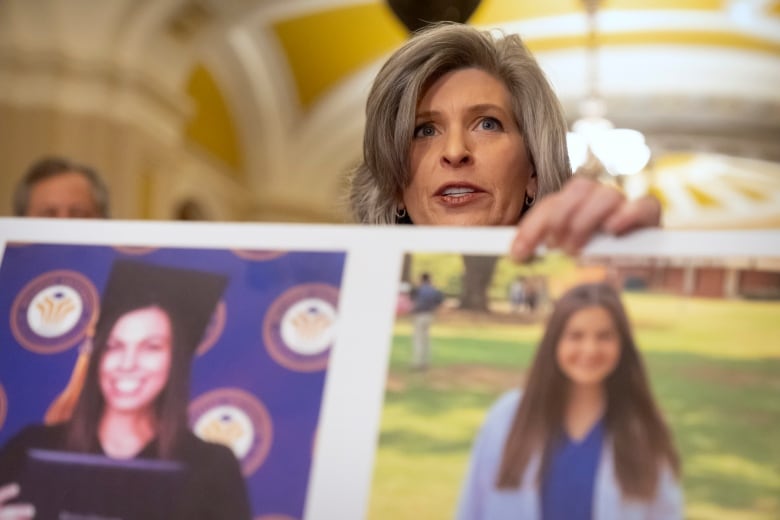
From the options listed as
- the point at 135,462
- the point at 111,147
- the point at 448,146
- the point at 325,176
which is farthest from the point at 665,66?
the point at 135,462

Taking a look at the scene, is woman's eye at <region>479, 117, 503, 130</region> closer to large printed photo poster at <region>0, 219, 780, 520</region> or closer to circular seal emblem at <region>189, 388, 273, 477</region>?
large printed photo poster at <region>0, 219, 780, 520</region>

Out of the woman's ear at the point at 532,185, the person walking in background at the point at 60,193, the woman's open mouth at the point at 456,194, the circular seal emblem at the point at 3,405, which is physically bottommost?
the circular seal emblem at the point at 3,405

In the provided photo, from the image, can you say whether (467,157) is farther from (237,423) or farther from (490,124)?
(237,423)

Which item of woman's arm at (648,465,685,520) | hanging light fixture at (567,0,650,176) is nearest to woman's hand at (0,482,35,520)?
woman's arm at (648,465,685,520)

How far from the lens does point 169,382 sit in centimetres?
72

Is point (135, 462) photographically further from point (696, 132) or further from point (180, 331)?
point (696, 132)

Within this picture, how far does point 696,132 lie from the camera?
24.5 feet

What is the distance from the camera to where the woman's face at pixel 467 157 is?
101 centimetres

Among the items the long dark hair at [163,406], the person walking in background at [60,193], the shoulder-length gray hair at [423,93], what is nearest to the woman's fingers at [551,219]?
the long dark hair at [163,406]

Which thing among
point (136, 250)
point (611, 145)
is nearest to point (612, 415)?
point (136, 250)

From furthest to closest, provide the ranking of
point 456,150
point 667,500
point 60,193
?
point 60,193, point 456,150, point 667,500

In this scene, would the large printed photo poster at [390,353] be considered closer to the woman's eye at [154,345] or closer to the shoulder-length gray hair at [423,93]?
the woman's eye at [154,345]

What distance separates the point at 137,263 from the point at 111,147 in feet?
14.8

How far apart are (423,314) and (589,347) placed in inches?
5.2
